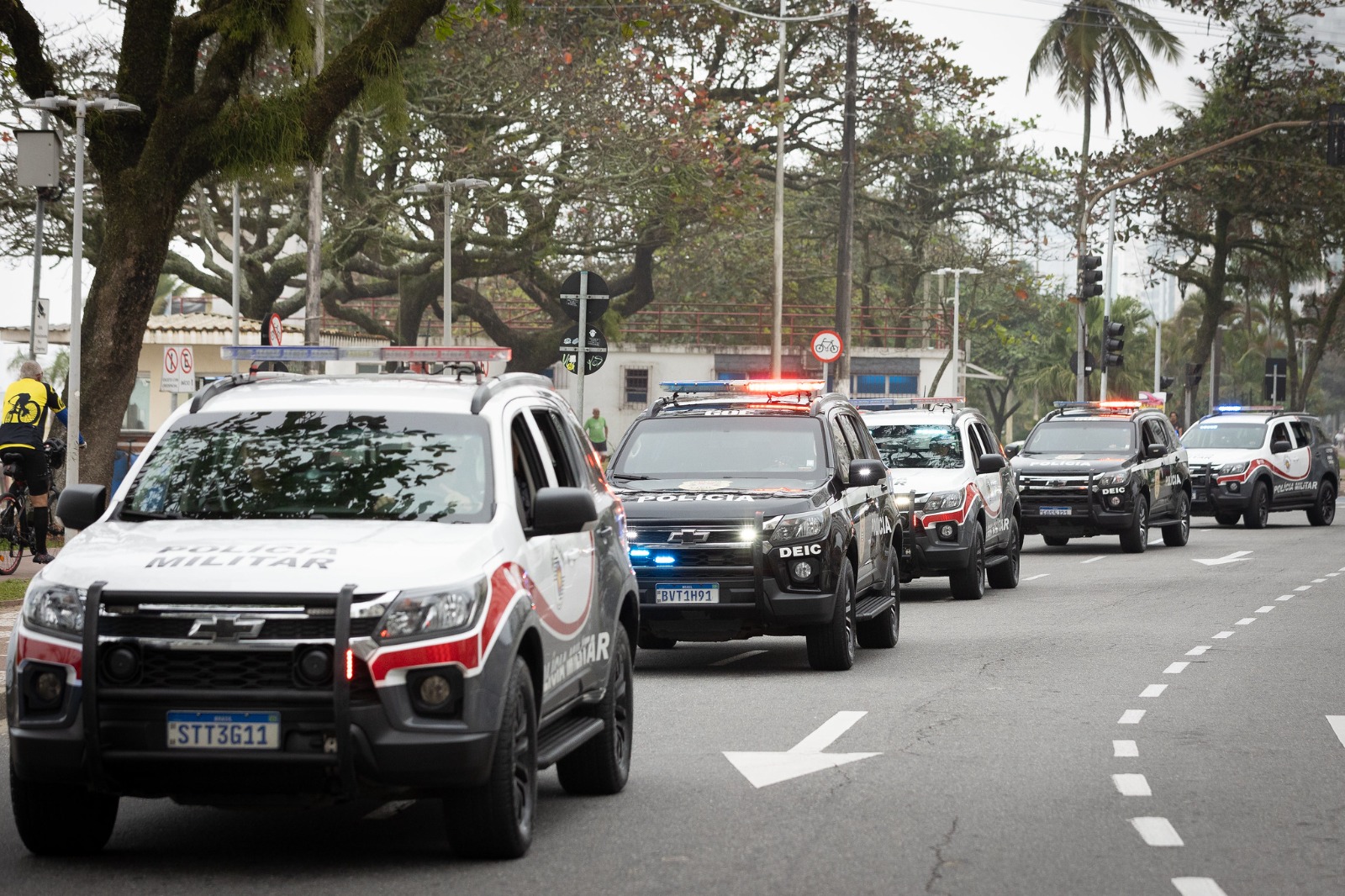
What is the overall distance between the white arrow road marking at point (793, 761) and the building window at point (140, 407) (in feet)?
128

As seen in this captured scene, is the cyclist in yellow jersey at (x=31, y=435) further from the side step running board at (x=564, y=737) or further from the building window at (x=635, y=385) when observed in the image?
the building window at (x=635, y=385)

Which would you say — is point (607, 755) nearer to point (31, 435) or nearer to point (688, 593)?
point (688, 593)

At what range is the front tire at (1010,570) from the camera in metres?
21.8

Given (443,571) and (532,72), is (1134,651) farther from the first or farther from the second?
(532,72)

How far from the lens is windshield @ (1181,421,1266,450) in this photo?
3550 cm

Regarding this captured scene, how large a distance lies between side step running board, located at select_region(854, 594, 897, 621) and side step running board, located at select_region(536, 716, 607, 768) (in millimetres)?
5793

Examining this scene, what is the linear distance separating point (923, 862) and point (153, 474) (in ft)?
10.5

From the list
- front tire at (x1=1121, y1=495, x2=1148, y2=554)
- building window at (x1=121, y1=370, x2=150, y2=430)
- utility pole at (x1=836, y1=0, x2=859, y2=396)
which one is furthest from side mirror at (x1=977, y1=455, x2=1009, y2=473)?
building window at (x1=121, y1=370, x2=150, y2=430)

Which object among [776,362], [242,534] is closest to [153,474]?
[242,534]

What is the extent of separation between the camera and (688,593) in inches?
527

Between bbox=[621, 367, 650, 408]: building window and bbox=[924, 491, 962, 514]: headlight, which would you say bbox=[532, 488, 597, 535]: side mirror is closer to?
bbox=[924, 491, 962, 514]: headlight

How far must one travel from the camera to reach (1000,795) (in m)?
8.80

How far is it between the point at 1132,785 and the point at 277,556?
4.15m

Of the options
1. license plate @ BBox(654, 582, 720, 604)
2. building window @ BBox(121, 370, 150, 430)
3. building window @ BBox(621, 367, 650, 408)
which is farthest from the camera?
building window @ BBox(621, 367, 650, 408)
